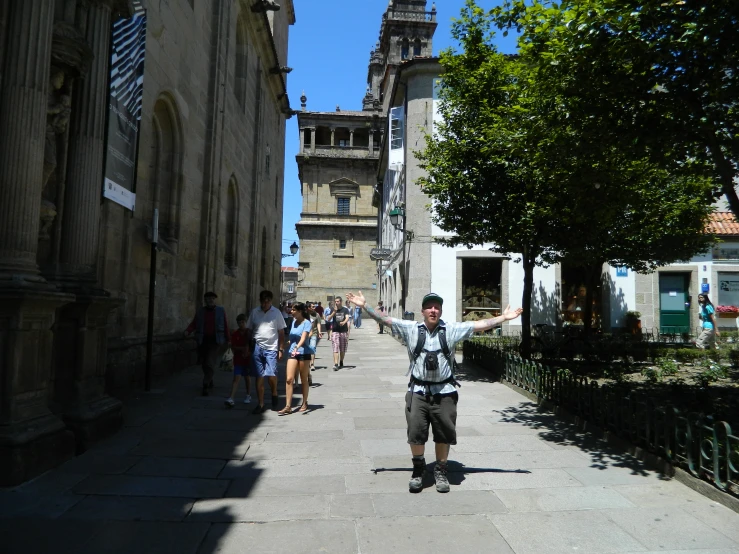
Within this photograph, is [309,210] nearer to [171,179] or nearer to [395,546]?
[171,179]

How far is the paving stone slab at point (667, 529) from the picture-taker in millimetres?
3830

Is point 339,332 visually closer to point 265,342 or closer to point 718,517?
point 265,342

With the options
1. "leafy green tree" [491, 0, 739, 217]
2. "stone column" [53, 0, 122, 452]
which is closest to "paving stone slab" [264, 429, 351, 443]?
"stone column" [53, 0, 122, 452]

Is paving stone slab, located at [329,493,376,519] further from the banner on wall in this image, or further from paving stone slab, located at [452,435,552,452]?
the banner on wall

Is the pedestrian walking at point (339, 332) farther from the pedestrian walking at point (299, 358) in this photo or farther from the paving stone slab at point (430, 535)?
the paving stone slab at point (430, 535)

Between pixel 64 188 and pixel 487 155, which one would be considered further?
pixel 487 155

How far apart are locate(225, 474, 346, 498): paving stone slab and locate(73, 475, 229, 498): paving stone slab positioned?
0.46 feet

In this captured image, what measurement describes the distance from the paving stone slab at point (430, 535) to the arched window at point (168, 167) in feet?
30.2

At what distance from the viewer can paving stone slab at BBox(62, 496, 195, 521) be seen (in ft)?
13.9

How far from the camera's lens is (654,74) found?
20.2ft

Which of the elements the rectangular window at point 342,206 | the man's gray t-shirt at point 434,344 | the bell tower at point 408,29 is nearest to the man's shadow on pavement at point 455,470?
the man's gray t-shirt at point 434,344

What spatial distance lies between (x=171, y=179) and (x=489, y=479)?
9.42m

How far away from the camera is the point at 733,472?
14.9 feet

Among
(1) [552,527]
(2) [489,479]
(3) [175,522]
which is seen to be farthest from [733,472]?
(3) [175,522]
